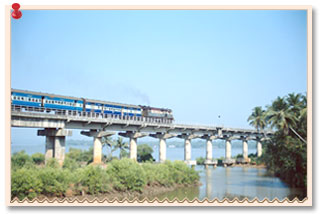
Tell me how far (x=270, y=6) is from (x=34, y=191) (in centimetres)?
1838

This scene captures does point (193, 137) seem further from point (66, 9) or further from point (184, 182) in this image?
point (66, 9)

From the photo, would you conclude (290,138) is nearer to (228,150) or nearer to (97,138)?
(97,138)

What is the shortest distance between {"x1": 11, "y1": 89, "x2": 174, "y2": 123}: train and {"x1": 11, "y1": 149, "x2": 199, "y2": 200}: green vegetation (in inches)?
175

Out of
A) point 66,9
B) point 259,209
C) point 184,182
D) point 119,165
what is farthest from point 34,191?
point 184,182

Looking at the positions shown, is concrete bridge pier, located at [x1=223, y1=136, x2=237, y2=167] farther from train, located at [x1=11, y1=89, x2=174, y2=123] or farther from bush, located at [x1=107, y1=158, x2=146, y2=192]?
bush, located at [x1=107, y1=158, x2=146, y2=192]

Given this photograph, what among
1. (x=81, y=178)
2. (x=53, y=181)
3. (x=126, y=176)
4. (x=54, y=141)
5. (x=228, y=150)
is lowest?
(x=228, y=150)

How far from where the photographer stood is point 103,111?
39969 millimetres

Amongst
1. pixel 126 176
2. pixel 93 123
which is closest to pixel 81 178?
pixel 126 176

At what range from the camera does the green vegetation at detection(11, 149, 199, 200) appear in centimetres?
2291

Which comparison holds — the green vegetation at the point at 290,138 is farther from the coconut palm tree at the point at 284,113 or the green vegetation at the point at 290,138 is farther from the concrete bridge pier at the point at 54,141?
the concrete bridge pier at the point at 54,141

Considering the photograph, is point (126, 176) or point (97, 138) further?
point (97, 138)

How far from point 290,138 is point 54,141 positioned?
22.9 metres

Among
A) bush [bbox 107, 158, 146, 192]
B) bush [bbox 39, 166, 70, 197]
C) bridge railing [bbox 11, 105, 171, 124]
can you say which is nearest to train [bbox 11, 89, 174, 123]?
bridge railing [bbox 11, 105, 171, 124]

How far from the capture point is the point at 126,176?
1168 inches
